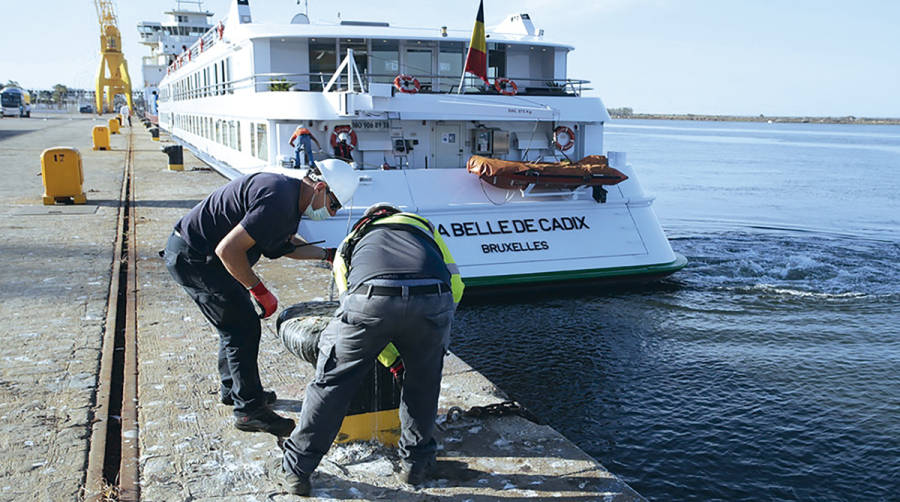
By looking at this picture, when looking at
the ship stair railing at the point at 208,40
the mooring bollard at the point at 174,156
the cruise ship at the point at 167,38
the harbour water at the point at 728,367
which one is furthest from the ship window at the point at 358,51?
the cruise ship at the point at 167,38

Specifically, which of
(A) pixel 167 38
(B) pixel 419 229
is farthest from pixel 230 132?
(A) pixel 167 38

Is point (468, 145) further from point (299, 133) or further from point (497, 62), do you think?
point (299, 133)

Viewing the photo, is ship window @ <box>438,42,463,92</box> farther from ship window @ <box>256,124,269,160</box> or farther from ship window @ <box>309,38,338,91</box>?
ship window @ <box>256,124,269,160</box>

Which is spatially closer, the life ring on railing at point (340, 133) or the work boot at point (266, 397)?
the work boot at point (266, 397)

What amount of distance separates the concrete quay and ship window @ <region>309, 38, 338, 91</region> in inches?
236

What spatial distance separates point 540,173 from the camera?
9.95 m

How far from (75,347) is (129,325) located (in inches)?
23.0

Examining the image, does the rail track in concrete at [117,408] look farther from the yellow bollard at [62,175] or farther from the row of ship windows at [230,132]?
the yellow bollard at [62,175]

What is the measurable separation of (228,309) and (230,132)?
547 inches

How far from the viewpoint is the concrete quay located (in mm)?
3471

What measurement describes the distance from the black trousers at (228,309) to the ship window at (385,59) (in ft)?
30.7

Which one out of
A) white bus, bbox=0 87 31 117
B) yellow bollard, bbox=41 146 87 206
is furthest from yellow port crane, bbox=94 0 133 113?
yellow bollard, bbox=41 146 87 206

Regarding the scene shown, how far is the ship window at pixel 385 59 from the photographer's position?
1266 cm

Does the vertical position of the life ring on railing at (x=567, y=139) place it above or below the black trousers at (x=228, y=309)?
above
